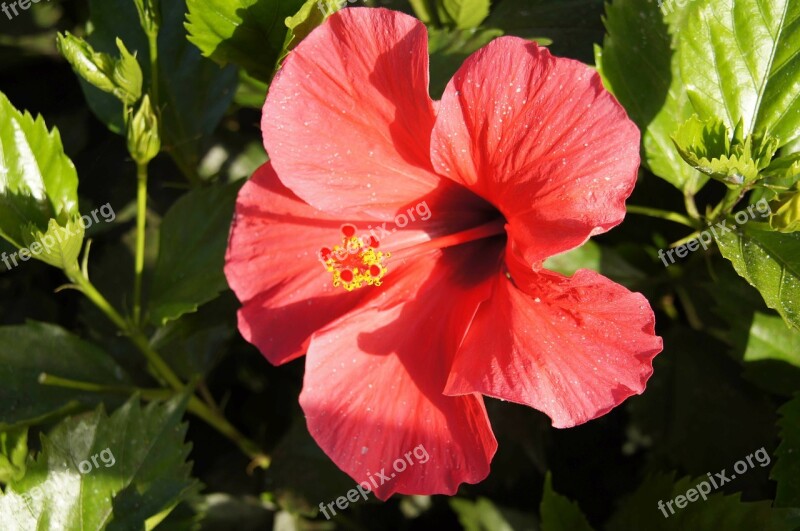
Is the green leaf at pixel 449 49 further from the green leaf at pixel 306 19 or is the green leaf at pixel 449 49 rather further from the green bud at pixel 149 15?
the green bud at pixel 149 15

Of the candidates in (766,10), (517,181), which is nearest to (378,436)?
(517,181)

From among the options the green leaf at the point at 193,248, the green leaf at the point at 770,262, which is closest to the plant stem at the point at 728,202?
the green leaf at the point at 770,262

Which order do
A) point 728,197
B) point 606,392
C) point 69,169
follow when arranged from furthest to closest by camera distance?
point 69,169 → point 728,197 → point 606,392

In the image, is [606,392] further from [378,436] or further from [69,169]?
[69,169]

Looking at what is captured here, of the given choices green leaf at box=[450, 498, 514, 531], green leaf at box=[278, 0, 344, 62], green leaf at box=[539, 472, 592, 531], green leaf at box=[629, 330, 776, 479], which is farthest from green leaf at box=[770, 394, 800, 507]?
green leaf at box=[278, 0, 344, 62]

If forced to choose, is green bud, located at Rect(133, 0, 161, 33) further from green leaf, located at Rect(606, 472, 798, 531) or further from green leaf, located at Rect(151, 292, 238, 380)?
green leaf, located at Rect(606, 472, 798, 531)

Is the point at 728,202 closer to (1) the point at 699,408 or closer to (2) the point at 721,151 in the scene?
(2) the point at 721,151
